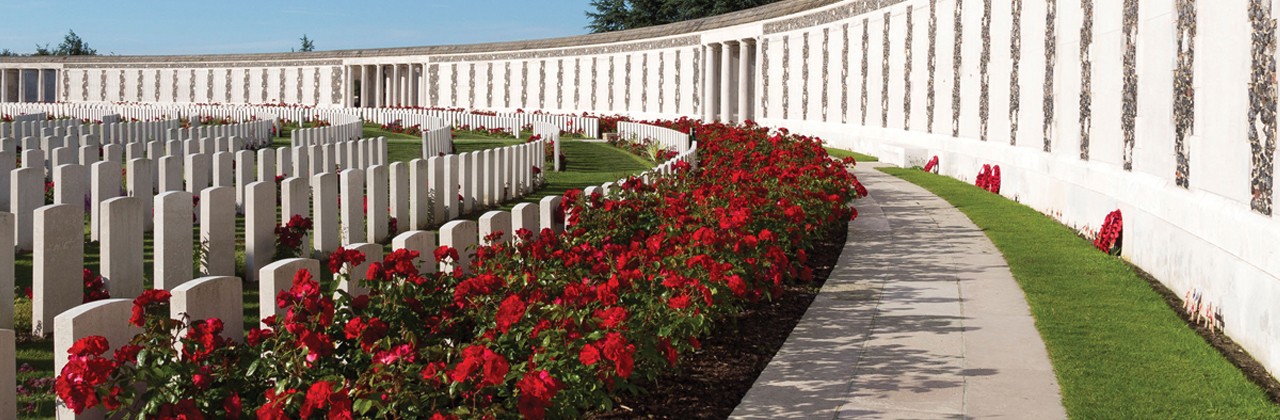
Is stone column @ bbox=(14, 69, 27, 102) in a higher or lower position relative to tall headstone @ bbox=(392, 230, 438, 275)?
higher

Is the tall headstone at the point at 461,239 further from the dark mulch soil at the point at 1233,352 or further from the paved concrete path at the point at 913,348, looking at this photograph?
the dark mulch soil at the point at 1233,352

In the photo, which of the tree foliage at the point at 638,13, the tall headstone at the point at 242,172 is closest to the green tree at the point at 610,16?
the tree foliage at the point at 638,13

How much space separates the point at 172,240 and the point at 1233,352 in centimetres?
573

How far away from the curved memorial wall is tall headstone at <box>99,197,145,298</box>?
5877 mm

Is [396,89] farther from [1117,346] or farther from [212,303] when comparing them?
[212,303]

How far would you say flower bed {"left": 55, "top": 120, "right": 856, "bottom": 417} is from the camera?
140 inches

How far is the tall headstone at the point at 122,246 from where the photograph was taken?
629 cm

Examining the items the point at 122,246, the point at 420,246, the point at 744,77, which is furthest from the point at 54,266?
the point at 744,77

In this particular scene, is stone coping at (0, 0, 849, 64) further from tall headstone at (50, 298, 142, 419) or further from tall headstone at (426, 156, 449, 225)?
tall headstone at (50, 298, 142, 419)

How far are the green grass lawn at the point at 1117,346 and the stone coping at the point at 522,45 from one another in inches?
748

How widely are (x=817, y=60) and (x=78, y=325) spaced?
26038 millimetres

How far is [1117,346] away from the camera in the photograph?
6203mm

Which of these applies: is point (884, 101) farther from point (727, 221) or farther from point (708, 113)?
point (727, 221)

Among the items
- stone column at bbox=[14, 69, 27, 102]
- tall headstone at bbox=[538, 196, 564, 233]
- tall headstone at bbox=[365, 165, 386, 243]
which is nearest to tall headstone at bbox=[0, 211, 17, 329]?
tall headstone at bbox=[538, 196, 564, 233]
